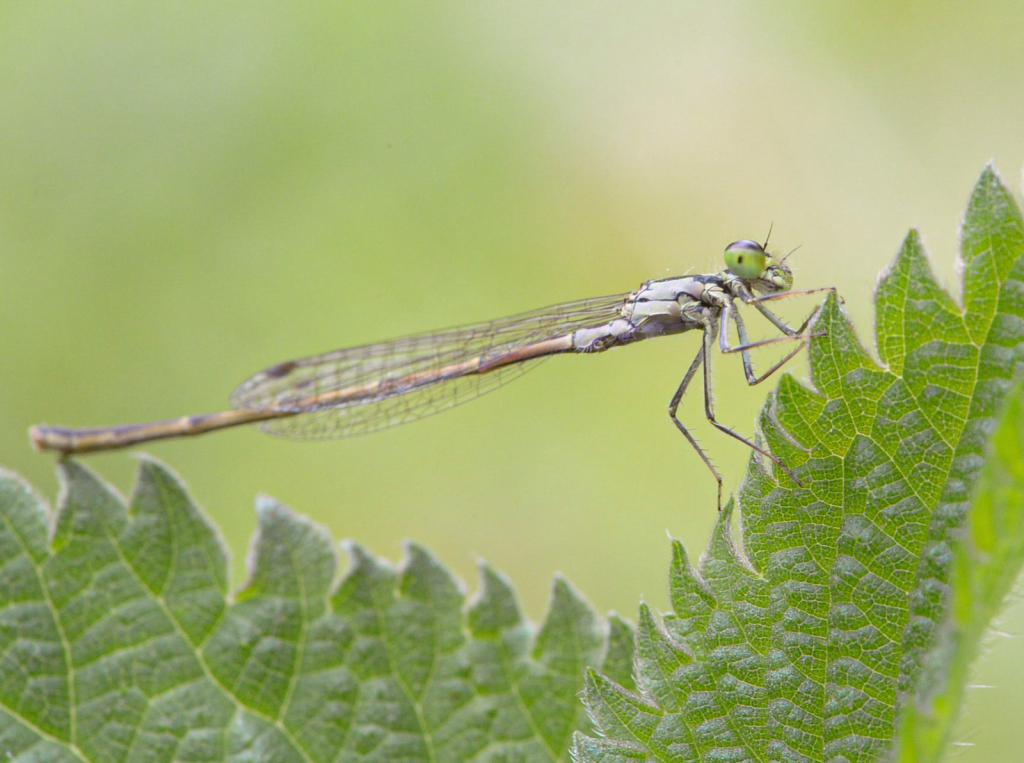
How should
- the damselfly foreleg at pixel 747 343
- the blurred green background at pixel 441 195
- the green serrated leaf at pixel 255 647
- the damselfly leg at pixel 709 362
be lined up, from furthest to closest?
the blurred green background at pixel 441 195 < the damselfly leg at pixel 709 362 < the damselfly foreleg at pixel 747 343 < the green serrated leaf at pixel 255 647

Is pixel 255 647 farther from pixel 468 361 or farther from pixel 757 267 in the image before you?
pixel 757 267

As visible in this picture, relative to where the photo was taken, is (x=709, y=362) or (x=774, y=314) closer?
(x=774, y=314)

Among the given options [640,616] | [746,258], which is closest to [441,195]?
[746,258]

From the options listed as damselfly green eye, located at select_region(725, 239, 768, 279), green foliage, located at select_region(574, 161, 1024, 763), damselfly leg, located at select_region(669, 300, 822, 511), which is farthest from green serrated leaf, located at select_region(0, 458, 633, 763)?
damselfly green eye, located at select_region(725, 239, 768, 279)

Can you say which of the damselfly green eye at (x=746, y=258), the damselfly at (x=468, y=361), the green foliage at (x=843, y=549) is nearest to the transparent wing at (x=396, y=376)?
the damselfly at (x=468, y=361)

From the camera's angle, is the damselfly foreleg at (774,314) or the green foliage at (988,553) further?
the damselfly foreleg at (774,314)

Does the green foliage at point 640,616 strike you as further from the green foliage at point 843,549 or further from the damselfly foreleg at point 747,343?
the damselfly foreleg at point 747,343

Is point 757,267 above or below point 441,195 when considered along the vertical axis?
below
